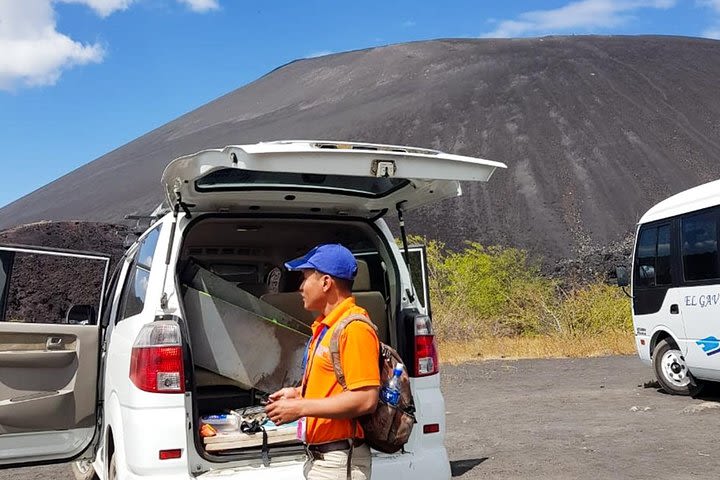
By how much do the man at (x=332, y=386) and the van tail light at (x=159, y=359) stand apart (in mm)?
848

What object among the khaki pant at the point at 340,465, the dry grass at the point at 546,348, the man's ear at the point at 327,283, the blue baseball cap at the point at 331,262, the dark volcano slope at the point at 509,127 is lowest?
the dry grass at the point at 546,348

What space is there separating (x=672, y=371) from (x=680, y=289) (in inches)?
46.6

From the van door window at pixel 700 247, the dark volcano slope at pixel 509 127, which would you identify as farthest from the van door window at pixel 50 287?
the dark volcano slope at pixel 509 127

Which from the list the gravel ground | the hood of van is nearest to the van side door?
the hood of van

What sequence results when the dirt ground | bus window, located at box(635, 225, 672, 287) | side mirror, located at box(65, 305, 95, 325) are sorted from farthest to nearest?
bus window, located at box(635, 225, 672, 287)
the dirt ground
side mirror, located at box(65, 305, 95, 325)

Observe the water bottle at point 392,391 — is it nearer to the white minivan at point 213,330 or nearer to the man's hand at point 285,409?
the man's hand at point 285,409

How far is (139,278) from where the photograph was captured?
4992mm

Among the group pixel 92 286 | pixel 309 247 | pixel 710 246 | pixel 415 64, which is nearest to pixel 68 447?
pixel 309 247

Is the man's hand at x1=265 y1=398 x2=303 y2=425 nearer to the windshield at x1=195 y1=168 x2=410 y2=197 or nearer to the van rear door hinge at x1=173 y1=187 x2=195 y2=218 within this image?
the windshield at x1=195 y1=168 x2=410 y2=197

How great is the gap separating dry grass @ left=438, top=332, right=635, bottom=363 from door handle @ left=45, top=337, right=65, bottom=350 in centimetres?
1230

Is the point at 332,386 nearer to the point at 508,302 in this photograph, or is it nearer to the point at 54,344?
the point at 54,344

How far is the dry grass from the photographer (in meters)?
17.4

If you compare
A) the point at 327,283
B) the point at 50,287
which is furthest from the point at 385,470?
the point at 50,287

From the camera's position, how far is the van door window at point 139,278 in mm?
4700
